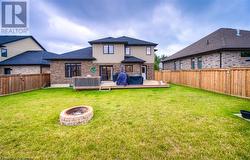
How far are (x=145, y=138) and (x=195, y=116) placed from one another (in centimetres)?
248

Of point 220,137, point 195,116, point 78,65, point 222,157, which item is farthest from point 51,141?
point 78,65

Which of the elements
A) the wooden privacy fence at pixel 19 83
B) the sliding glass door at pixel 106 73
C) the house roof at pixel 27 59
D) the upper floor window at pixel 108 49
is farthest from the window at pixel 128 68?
the house roof at pixel 27 59

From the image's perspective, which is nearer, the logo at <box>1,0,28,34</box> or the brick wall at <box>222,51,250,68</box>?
the brick wall at <box>222,51,250,68</box>

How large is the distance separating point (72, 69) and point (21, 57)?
365 inches

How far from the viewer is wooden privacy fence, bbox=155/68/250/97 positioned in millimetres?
8141

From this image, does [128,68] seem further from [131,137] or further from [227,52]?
[131,137]

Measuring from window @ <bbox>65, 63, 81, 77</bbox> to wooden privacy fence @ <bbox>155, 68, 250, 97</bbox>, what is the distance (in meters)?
11.7

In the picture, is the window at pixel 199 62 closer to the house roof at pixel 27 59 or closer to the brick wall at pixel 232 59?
the brick wall at pixel 232 59

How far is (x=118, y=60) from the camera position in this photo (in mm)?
18734

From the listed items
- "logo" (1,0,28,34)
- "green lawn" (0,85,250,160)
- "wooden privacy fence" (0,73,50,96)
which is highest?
"logo" (1,0,28,34)

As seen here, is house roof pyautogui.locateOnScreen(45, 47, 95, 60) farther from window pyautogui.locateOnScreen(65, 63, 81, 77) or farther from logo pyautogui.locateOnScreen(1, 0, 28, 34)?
logo pyautogui.locateOnScreen(1, 0, 28, 34)

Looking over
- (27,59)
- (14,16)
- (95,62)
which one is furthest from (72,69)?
(14,16)

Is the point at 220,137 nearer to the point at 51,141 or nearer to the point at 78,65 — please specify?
the point at 51,141

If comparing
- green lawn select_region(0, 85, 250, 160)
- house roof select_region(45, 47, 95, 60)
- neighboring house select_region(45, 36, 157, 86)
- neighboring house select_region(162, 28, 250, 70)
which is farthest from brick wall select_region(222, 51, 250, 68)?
house roof select_region(45, 47, 95, 60)
